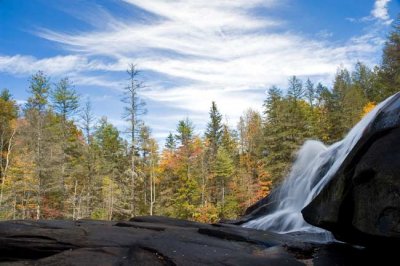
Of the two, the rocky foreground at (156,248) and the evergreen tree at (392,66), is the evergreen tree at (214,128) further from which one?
the rocky foreground at (156,248)

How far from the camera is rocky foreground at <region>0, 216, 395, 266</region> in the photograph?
6020 mm

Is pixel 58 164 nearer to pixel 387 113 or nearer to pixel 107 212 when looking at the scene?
pixel 107 212

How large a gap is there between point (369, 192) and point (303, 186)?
5940 mm

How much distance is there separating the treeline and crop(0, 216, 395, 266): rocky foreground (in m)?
21.5

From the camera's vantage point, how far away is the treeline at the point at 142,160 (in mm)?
31531

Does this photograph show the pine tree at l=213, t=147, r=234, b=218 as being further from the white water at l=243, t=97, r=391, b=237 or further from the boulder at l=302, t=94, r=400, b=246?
the boulder at l=302, t=94, r=400, b=246

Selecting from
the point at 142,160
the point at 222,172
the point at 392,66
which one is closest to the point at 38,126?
the point at 142,160

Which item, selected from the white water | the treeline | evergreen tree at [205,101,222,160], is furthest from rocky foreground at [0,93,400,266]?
evergreen tree at [205,101,222,160]

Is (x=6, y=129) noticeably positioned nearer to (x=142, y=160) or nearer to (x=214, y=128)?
(x=142, y=160)

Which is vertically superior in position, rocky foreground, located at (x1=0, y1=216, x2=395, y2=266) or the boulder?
the boulder

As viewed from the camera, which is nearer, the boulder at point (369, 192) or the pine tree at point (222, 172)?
the boulder at point (369, 192)

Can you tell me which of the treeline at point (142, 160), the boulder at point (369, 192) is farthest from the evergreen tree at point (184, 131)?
the boulder at point (369, 192)

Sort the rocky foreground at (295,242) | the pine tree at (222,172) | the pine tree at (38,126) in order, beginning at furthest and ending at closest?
the pine tree at (222,172), the pine tree at (38,126), the rocky foreground at (295,242)

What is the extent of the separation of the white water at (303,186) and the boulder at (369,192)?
214cm
